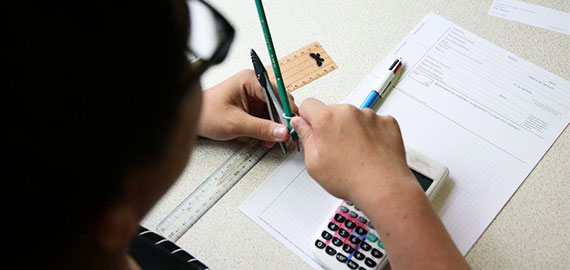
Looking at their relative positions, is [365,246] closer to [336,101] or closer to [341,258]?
[341,258]

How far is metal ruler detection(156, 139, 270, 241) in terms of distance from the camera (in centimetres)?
65

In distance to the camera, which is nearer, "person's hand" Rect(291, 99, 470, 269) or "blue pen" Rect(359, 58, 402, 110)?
"person's hand" Rect(291, 99, 470, 269)

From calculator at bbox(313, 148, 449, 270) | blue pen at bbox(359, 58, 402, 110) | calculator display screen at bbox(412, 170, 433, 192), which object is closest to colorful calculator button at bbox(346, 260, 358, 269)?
calculator at bbox(313, 148, 449, 270)

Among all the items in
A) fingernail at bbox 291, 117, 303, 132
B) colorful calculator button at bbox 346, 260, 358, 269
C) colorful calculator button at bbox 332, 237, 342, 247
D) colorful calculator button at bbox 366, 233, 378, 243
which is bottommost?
colorful calculator button at bbox 346, 260, 358, 269

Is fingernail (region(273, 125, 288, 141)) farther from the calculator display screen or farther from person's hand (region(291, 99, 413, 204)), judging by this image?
the calculator display screen

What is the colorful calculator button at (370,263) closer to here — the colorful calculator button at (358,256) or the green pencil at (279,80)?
the colorful calculator button at (358,256)

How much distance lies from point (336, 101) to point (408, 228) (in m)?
0.30

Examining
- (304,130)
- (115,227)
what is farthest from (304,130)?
(115,227)

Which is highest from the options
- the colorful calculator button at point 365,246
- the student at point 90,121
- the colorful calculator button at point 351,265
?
the student at point 90,121

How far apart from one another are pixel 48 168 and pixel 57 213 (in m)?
0.04

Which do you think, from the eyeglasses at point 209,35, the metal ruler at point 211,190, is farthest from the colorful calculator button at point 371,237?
the eyeglasses at point 209,35

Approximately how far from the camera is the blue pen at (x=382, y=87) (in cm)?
73

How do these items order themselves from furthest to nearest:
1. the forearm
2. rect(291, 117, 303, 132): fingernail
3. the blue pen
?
the blue pen, rect(291, 117, 303, 132): fingernail, the forearm

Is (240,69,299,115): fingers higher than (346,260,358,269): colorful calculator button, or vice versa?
(240,69,299,115): fingers
